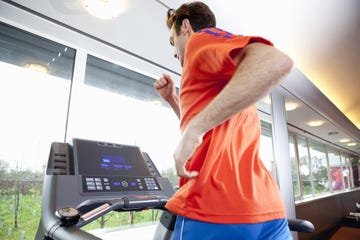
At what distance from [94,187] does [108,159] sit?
17 centimetres

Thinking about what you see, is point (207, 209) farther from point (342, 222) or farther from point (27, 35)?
point (342, 222)

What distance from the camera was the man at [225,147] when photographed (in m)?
0.59

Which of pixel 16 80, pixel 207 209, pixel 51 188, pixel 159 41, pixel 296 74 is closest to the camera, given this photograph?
pixel 207 209

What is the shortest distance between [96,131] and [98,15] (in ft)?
2.49

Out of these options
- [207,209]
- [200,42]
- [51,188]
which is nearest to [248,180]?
[207,209]

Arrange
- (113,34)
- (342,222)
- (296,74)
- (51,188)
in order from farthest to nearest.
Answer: (342,222) < (296,74) < (113,34) < (51,188)

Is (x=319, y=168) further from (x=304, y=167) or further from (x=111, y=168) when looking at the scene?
(x=111, y=168)

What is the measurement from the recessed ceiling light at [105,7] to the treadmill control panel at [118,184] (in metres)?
1.01

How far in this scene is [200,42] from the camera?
0.71m

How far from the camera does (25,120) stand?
1474mm

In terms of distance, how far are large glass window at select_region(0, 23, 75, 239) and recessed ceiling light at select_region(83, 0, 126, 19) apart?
0.41 m

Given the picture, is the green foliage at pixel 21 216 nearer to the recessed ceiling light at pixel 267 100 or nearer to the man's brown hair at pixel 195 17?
the man's brown hair at pixel 195 17

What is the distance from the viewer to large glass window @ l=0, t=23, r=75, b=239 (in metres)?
1.38

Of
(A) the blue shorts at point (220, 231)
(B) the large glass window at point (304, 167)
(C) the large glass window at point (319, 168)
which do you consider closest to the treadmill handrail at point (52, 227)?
(A) the blue shorts at point (220, 231)
